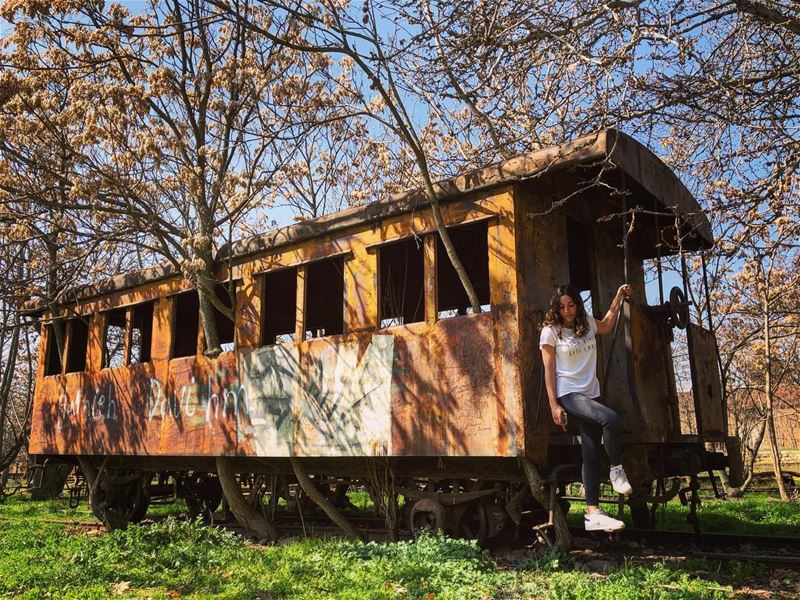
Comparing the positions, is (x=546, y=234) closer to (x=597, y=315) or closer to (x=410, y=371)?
(x=597, y=315)

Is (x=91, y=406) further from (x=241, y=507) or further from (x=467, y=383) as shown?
(x=467, y=383)

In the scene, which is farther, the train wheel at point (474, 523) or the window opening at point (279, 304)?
the window opening at point (279, 304)

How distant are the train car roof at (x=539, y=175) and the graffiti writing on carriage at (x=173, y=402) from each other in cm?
177

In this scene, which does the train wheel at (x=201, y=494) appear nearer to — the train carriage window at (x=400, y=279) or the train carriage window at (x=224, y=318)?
the train carriage window at (x=224, y=318)

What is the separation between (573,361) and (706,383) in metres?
2.47

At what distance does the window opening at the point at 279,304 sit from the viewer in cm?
923

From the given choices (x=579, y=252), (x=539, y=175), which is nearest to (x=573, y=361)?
(x=539, y=175)

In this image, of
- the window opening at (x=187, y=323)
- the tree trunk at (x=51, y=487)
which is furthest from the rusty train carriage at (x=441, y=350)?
the tree trunk at (x=51, y=487)

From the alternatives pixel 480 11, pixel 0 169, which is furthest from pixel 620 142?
pixel 0 169

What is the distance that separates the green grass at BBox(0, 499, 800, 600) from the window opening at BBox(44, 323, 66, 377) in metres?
5.43

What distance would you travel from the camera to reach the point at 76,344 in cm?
1254

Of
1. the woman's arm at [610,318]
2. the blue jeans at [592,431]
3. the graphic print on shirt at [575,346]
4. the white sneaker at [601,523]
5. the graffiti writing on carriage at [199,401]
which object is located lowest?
the white sneaker at [601,523]

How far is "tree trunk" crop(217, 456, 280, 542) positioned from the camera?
8.74 m

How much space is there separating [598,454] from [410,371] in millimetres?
2065
